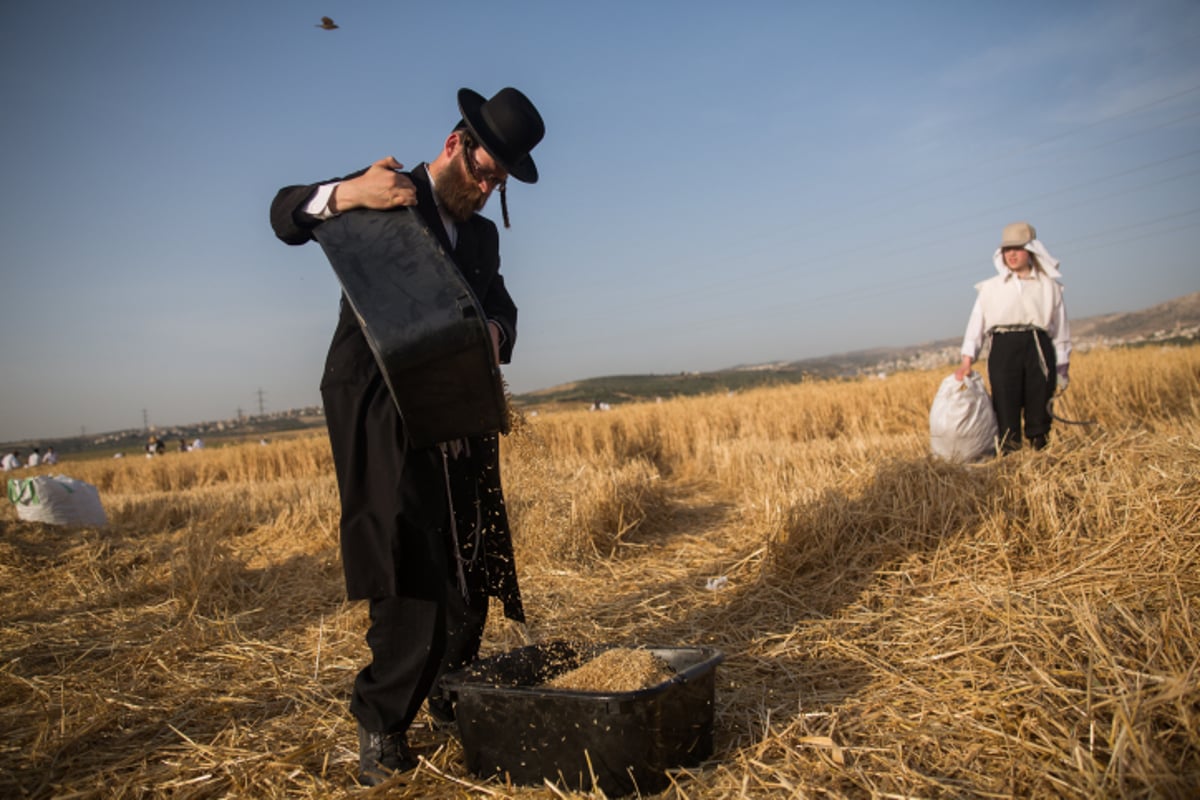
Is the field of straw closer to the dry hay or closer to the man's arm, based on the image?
the dry hay

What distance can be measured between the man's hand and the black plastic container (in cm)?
133

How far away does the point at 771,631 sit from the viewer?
306cm

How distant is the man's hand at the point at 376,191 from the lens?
78.6 inches

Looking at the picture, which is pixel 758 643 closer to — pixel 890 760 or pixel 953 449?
pixel 890 760

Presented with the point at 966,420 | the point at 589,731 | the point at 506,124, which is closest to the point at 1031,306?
the point at 966,420

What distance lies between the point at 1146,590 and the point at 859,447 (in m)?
4.11

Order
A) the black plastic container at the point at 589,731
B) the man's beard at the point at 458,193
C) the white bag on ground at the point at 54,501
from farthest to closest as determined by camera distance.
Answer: the white bag on ground at the point at 54,501, the man's beard at the point at 458,193, the black plastic container at the point at 589,731

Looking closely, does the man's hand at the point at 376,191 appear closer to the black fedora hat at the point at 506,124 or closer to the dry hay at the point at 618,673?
the black fedora hat at the point at 506,124

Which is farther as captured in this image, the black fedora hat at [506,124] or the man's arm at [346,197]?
the black fedora hat at [506,124]

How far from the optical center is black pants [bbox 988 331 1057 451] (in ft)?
17.1

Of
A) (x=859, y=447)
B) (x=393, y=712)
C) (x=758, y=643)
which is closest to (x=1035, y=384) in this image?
(x=859, y=447)

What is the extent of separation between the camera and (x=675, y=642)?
3109 mm

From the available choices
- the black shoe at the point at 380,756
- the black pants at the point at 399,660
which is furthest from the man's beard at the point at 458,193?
the black shoe at the point at 380,756

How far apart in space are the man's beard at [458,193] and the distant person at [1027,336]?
4387 millimetres
